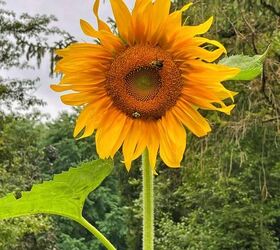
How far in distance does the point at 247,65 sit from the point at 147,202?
152 millimetres

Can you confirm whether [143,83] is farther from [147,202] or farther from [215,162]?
[215,162]

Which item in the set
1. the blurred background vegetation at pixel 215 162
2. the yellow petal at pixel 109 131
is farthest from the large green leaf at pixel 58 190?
the blurred background vegetation at pixel 215 162

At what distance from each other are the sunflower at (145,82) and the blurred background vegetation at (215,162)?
151cm

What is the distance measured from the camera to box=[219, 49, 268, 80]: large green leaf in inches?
27.3

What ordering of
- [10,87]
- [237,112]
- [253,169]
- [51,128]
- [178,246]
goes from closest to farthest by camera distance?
[237,112]
[253,169]
[178,246]
[10,87]
[51,128]

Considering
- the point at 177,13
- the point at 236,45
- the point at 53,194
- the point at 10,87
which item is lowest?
the point at 53,194

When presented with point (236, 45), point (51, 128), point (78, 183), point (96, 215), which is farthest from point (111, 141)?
point (51, 128)

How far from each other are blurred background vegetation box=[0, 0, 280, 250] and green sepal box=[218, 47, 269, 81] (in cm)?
148

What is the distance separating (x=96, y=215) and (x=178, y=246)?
12.9 meters

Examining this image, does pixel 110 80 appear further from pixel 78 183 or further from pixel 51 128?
pixel 51 128

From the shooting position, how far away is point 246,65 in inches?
27.6

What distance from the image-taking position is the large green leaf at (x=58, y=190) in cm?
67

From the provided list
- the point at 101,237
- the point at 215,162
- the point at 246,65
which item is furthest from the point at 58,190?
the point at 215,162

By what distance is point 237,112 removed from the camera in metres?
8.11
